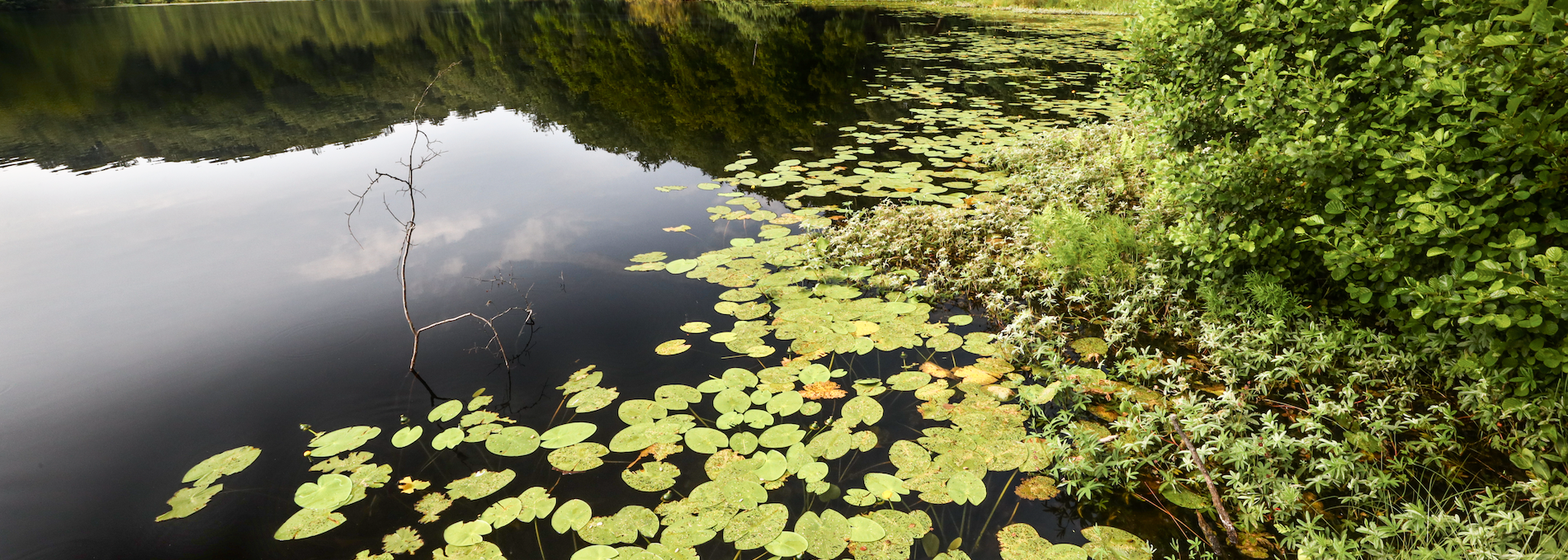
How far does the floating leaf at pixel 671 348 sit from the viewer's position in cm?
361

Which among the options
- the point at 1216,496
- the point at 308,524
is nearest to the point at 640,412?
the point at 308,524

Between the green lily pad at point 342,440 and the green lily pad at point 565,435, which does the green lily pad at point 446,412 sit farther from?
the green lily pad at point 565,435

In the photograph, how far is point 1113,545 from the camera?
7.42ft

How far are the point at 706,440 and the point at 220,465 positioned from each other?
7.65ft

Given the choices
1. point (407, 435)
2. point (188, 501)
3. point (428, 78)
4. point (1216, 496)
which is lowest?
point (188, 501)

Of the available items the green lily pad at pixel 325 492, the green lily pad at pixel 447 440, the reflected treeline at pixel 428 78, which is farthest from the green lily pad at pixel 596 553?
the reflected treeline at pixel 428 78

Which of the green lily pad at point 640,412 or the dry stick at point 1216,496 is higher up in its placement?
the dry stick at point 1216,496

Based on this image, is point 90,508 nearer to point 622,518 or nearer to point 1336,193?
point 622,518

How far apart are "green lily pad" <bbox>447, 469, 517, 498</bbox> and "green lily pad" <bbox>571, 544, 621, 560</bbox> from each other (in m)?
0.58

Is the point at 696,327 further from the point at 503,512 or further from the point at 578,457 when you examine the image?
the point at 503,512

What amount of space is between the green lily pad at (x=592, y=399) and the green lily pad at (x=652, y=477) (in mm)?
572

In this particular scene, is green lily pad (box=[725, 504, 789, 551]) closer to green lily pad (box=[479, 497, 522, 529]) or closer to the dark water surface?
the dark water surface

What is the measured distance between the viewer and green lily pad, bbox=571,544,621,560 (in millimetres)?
2234

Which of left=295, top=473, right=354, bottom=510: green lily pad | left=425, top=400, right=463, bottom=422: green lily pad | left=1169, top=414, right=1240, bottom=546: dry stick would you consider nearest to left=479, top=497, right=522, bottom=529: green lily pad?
left=295, top=473, right=354, bottom=510: green lily pad
